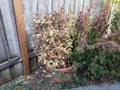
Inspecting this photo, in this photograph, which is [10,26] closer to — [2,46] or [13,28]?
[13,28]

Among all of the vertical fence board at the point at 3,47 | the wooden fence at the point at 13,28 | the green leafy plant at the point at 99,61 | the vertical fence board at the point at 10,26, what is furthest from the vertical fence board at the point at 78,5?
the vertical fence board at the point at 3,47

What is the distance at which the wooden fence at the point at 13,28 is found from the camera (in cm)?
233

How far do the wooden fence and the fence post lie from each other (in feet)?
0.08

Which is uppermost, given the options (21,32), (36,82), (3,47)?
(21,32)

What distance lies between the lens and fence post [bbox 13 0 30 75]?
231 cm

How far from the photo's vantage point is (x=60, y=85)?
8.75 ft

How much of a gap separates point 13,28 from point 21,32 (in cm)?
12

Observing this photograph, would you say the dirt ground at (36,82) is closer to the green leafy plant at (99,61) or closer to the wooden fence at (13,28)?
the wooden fence at (13,28)

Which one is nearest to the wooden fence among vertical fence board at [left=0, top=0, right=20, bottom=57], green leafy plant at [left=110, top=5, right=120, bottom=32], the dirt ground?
vertical fence board at [left=0, top=0, right=20, bottom=57]

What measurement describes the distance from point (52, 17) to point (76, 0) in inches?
30.9

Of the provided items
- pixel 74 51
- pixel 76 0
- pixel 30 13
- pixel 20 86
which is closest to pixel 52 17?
pixel 30 13

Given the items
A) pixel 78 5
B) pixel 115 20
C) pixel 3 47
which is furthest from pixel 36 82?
pixel 115 20

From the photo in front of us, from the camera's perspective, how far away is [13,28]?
246 cm

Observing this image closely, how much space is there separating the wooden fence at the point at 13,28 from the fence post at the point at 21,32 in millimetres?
26
